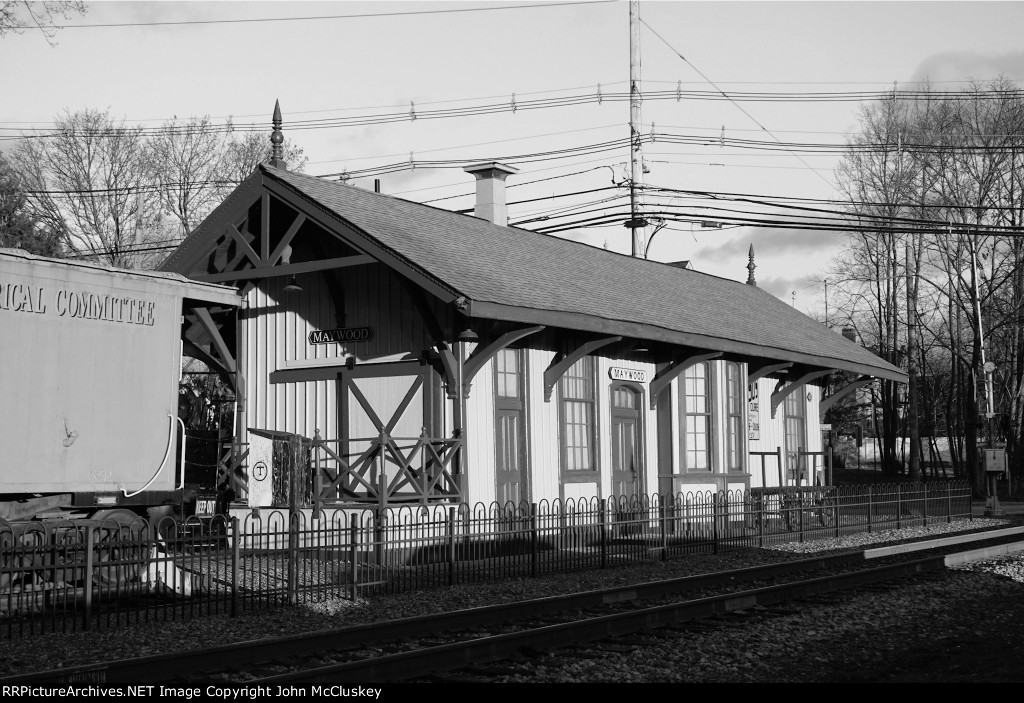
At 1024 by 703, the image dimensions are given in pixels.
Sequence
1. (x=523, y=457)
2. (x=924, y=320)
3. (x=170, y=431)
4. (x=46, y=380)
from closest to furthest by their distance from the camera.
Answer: (x=46, y=380) → (x=170, y=431) → (x=523, y=457) → (x=924, y=320)

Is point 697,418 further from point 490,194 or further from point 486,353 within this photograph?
point 486,353

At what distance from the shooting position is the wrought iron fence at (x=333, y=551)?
36.2 ft

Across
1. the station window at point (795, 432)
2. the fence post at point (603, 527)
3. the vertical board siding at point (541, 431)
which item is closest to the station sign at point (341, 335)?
the vertical board siding at point (541, 431)

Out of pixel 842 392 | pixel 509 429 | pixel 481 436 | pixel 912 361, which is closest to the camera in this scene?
pixel 481 436

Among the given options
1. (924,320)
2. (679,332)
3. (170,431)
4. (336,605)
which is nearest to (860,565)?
(679,332)

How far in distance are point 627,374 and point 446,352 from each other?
5.19 meters

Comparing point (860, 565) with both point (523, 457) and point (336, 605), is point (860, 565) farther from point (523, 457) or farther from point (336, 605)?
point (336, 605)

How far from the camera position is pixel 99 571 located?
36.0 ft

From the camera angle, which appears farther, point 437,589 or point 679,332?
point 679,332

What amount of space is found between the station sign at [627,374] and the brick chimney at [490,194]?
15.4 feet

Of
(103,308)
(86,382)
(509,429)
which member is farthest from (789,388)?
(86,382)

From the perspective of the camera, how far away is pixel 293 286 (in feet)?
61.0

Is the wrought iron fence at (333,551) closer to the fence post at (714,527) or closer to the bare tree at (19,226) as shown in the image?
the fence post at (714,527)

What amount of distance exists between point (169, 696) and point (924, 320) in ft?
172
